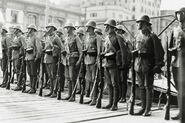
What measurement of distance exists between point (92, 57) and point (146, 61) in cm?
196

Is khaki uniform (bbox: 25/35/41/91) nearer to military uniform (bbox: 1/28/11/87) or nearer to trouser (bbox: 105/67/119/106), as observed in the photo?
military uniform (bbox: 1/28/11/87)

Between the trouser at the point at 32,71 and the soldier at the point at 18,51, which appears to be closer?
the trouser at the point at 32,71

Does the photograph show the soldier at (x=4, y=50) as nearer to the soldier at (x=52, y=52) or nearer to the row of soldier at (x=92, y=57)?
the row of soldier at (x=92, y=57)

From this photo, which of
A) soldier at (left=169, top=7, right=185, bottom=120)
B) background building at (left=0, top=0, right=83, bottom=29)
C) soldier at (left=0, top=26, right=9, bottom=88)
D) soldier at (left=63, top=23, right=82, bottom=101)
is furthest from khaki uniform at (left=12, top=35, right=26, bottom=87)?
background building at (left=0, top=0, right=83, bottom=29)

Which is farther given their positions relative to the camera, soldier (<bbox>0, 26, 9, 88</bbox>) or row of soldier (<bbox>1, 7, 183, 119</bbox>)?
soldier (<bbox>0, 26, 9, 88</bbox>)

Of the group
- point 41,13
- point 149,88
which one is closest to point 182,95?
point 149,88

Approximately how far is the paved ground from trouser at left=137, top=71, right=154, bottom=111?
294 mm

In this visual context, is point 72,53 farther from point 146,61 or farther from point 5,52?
point 5,52

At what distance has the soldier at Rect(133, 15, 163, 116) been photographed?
6785 millimetres

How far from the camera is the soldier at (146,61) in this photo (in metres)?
6.79

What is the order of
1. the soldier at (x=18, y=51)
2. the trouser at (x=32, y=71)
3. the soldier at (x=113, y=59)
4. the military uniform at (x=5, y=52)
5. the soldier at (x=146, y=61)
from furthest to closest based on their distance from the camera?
the military uniform at (x=5, y=52)
the soldier at (x=18, y=51)
the trouser at (x=32, y=71)
the soldier at (x=113, y=59)
the soldier at (x=146, y=61)

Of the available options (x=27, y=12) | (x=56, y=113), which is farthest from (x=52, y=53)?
(x=27, y=12)

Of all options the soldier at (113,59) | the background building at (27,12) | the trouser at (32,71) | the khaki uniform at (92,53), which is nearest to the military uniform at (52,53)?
the trouser at (32,71)

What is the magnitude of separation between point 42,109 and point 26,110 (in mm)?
373
